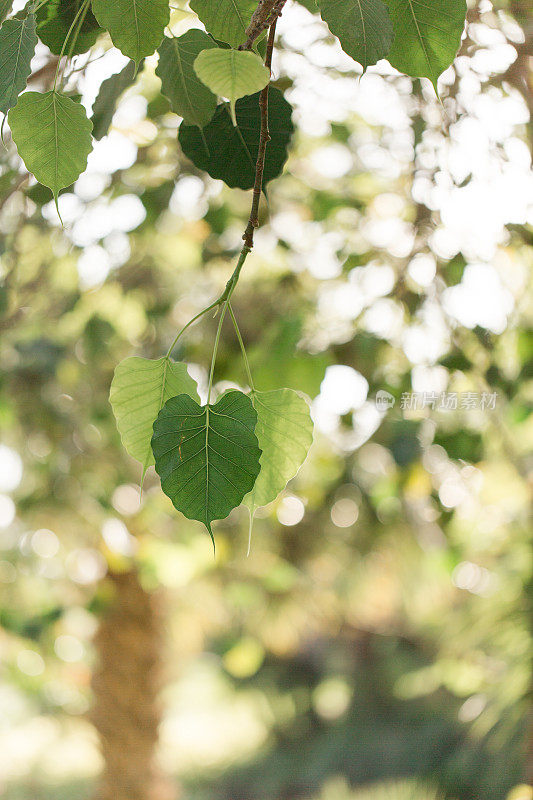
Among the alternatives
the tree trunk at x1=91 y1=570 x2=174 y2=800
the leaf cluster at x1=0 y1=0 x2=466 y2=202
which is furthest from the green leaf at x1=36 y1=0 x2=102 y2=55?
the tree trunk at x1=91 y1=570 x2=174 y2=800

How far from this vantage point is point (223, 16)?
0.39 feet

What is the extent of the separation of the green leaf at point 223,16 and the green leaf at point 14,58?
0.10 ft

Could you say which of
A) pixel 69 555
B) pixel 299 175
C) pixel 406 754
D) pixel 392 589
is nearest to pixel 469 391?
pixel 299 175

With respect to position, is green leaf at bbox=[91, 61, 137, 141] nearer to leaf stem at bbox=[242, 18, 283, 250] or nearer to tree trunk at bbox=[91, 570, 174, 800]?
leaf stem at bbox=[242, 18, 283, 250]

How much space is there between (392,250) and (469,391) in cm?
10

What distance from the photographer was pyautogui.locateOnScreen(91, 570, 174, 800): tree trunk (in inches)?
33.3

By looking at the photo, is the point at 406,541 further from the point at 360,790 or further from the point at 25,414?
the point at 360,790

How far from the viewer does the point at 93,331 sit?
465 mm

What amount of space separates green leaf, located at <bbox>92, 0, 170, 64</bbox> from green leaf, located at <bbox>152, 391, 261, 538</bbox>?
68 mm

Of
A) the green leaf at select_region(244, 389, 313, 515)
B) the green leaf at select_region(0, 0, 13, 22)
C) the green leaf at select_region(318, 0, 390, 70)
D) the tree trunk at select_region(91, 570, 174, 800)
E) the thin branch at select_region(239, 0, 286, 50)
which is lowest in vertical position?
the tree trunk at select_region(91, 570, 174, 800)

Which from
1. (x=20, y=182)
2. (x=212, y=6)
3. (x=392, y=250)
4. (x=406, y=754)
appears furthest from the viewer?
(x=406, y=754)

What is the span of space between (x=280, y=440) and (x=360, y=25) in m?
0.08

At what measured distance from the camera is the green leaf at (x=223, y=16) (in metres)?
0.12

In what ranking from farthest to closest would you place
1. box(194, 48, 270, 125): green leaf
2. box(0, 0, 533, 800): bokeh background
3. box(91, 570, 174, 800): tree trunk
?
box(91, 570, 174, 800): tree trunk < box(0, 0, 533, 800): bokeh background < box(194, 48, 270, 125): green leaf
